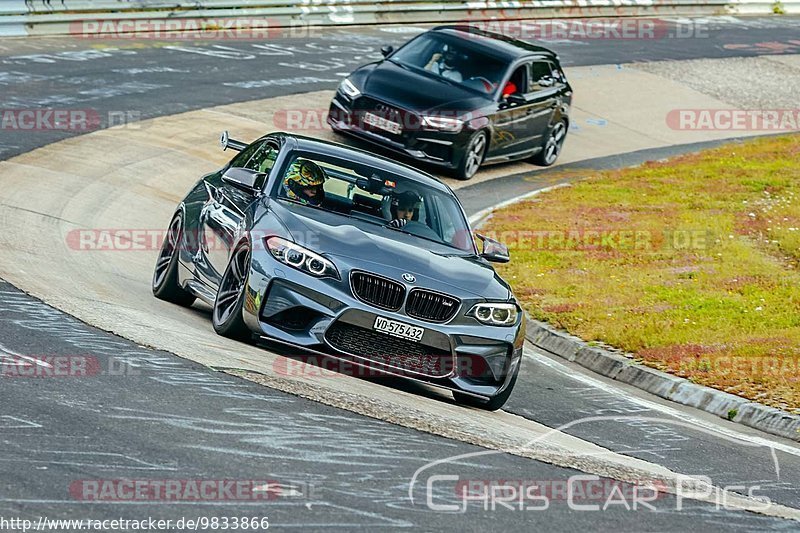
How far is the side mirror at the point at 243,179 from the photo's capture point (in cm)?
1024

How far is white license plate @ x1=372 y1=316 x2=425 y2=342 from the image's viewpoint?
8.96 metres

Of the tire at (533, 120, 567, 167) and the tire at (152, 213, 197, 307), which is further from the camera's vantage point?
the tire at (533, 120, 567, 167)

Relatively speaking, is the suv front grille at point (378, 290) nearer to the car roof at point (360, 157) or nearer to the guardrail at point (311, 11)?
the car roof at point (360, 157)

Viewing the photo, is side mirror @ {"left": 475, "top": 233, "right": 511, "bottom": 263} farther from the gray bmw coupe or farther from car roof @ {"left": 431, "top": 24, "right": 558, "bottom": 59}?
car roof @ {"left": 431, "top": 24, "right": 558, "bottom": 59}

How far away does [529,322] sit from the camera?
13.5m

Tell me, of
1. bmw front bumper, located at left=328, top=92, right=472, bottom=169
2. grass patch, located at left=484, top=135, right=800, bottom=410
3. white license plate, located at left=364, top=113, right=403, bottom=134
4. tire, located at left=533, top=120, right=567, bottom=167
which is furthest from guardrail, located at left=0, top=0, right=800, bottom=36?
grass patch, located at left=484, top=135, right=800, bottom=410

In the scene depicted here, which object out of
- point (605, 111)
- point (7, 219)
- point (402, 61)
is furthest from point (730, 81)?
point (7, 219)

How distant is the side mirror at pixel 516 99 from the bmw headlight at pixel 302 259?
1254 centimetres

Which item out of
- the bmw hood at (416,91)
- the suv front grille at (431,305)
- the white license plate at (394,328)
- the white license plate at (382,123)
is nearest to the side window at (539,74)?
the bmw hood at (416,91)

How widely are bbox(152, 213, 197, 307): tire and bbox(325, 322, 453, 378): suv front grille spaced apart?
2478 mm

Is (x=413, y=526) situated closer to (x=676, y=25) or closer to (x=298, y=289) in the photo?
(x=298, y=289)

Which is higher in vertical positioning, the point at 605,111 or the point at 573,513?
the point at 573,513

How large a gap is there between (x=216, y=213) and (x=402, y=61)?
11146 millimetres

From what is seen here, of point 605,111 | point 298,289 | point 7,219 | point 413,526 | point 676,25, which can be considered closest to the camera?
point 413,526
